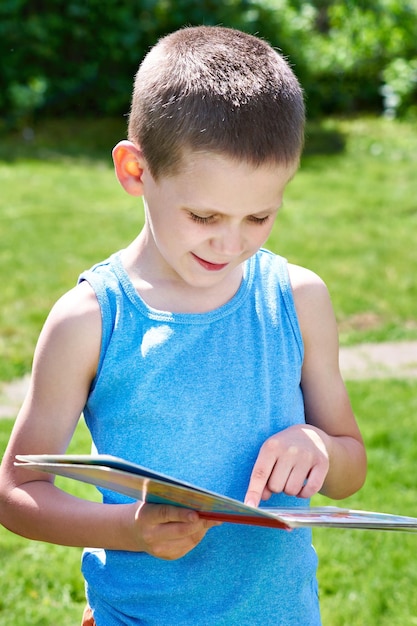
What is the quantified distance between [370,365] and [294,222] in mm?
2378

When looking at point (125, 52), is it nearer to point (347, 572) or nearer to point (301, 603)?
point (347, 572)

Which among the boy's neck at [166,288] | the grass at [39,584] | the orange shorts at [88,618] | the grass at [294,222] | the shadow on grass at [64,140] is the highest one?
the boy's neck at [166,288]

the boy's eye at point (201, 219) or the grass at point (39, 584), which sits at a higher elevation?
the boy's eye at point (201, 219)

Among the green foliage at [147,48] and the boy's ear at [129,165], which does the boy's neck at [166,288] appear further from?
the green foliage at [147,48]

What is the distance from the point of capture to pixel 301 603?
5.83 feet

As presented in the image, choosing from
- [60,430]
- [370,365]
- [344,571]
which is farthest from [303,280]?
[370,365]

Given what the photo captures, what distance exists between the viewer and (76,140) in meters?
9.66

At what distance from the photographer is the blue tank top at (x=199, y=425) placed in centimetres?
168

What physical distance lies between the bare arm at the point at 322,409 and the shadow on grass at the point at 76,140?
723 centimetres

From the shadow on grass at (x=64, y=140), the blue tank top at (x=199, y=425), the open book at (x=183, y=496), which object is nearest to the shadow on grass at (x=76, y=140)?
the shadow on grass at (x=64, y=140)

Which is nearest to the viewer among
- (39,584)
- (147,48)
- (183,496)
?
(183,496)

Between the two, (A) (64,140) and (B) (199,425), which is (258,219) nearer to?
(B) (199,425)

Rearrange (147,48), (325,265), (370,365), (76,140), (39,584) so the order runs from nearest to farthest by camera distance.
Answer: (39,584) < (370,365) < (325,265) < (76,140) < (147,48)

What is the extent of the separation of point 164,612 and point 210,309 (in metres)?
0.54
